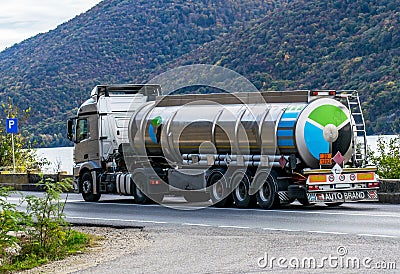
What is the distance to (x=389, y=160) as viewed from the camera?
83.7 feet

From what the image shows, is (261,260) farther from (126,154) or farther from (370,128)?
(370,128)

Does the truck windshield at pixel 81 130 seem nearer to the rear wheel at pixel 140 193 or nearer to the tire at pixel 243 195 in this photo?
the rear wheel at pixel 140 193

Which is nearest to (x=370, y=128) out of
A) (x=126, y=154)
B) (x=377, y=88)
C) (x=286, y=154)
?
(x=377, y=88)

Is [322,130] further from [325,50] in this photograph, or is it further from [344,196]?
[325,50]

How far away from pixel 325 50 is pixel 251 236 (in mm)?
50151

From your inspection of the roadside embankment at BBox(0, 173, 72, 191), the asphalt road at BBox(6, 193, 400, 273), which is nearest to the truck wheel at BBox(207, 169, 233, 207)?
the asphalt road at BBox(6, 193, 400, 273)

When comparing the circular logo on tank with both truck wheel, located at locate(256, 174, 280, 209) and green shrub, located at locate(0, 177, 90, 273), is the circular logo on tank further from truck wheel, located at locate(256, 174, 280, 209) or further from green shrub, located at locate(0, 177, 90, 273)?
green shrub, located at locate(0, 177, 90, 273)

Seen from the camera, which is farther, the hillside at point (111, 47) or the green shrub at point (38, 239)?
the hillside at point (111, 47)

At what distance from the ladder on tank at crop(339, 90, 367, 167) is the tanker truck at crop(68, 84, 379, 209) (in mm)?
26

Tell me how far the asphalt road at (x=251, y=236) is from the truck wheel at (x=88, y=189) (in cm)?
402

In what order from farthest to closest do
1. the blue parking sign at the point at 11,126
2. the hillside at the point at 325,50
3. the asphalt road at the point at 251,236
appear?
the hillside at the point at 325,50
the blue parking sign at the point at 11,126
the asphalt road at the point at 251,236

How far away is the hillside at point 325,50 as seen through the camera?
57.8 meters

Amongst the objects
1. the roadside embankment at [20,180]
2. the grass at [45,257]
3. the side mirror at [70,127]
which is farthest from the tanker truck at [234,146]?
the roadside embankment at [20,180]

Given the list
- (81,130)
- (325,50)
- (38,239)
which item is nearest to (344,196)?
(38,239)
